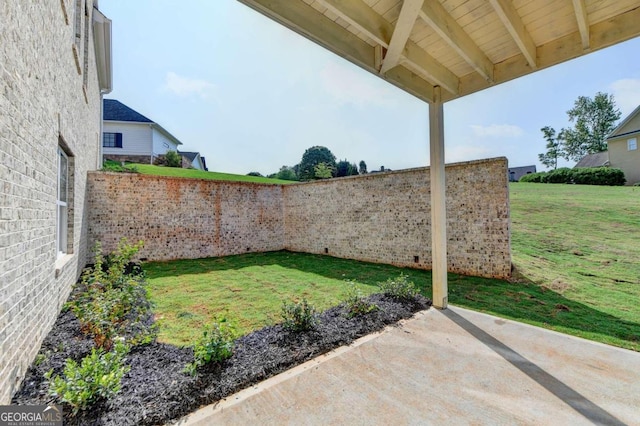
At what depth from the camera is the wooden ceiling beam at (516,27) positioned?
8.45ft

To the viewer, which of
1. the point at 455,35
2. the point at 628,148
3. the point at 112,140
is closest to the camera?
the point at 455,35

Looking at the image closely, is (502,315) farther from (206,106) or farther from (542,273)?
(206,106)

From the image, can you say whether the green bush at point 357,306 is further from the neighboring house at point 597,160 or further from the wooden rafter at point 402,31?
the neighboring house at point 597,160

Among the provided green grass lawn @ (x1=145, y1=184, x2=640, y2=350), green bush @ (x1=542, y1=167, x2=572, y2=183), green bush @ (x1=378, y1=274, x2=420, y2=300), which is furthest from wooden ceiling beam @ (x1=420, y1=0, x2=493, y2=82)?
green bush @ (x1=542, y1=167, x2=572, y2=183)

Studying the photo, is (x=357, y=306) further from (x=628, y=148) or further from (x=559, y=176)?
(x=628, y=148)

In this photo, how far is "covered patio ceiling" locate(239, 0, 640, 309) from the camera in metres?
2.54

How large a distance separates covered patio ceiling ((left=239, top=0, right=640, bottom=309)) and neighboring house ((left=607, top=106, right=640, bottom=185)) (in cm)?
2389

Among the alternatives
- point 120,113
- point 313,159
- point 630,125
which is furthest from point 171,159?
point 630,125

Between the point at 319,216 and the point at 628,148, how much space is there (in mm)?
24269

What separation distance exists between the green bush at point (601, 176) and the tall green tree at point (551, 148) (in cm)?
2289

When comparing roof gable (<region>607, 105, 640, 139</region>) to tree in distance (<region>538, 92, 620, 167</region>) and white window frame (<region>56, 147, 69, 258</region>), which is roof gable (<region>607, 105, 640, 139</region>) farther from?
white window frame (<region>56, 147, 69, 258</region>)

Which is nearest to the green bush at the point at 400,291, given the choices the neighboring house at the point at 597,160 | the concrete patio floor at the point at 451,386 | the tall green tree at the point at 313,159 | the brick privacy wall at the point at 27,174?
the concrete patio floor at the point at 451,386

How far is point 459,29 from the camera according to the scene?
306cm

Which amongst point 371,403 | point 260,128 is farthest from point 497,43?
point 260,128
